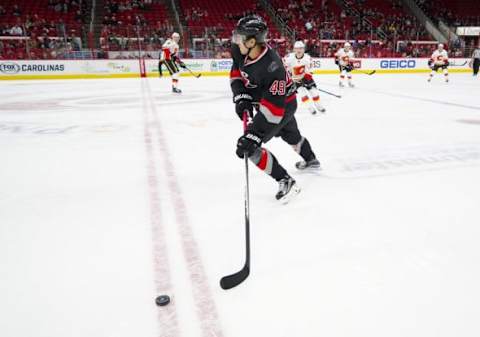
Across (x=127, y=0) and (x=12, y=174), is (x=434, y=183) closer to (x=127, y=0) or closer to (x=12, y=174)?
(x=12, y=174)

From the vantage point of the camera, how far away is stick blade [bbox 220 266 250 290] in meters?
1.56

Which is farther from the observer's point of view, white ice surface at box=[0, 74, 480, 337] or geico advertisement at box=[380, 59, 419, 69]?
geico advertisement at box=[380, 59, 419, 69]

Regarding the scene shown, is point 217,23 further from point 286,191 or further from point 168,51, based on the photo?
point 286,191

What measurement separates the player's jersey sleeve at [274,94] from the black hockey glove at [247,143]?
0.48ft

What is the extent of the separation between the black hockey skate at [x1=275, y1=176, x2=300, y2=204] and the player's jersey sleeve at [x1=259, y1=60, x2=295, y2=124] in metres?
0.50

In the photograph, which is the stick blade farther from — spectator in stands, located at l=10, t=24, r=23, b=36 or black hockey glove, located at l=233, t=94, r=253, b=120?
spectator in stands, located at l=10, t=24, r=23, b=36

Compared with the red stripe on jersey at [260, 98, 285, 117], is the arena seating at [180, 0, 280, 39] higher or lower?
higher

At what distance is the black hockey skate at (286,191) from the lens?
2533 millimetres

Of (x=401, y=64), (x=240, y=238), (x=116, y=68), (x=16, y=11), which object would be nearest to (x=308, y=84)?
(x=240, y=238)

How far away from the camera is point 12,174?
319 centimetres

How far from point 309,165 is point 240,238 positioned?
4.71ft

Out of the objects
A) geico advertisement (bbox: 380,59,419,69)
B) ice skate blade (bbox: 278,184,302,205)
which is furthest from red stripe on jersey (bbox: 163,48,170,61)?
geico advertisement (bbox: 380,59,419,69)

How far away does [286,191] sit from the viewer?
8.34 feet

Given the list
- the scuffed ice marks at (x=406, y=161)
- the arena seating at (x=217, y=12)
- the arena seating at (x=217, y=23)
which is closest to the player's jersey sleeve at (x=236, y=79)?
the scuffed ice marks at (x=406, y=161)
